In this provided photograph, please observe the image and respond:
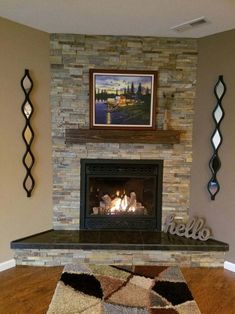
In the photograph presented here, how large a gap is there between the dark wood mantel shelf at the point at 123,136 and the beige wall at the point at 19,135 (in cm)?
33

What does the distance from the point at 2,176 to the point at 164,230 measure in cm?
185

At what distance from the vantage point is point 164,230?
335 cm

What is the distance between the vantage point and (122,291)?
244cm

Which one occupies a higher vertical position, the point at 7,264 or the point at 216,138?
the point at 216,138

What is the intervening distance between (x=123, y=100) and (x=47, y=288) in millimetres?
2029

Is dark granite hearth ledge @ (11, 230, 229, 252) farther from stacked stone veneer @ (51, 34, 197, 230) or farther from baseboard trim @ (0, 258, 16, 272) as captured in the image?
stacked stone veneer @ (51, 34, 197, 230)

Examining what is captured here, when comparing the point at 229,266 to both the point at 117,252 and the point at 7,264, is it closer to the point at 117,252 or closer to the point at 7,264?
the point at 117,252

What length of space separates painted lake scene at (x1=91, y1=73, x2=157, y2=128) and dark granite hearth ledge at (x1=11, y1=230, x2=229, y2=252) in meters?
1.23

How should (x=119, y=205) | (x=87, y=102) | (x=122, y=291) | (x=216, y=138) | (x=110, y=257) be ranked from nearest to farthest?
(x=122, y=291) → (x=110, y=257) → (x=216, y=138) → (x=87, y=102) → (x=119, y=205)

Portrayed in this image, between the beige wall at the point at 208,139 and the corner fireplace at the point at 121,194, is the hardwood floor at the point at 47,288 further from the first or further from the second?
the corner fireplace at the point at 121,194

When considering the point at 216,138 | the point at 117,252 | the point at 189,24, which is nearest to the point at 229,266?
the point at 117,252

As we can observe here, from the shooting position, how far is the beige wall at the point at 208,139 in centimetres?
300

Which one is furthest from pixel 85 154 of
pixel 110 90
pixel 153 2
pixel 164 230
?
pixel 153 2

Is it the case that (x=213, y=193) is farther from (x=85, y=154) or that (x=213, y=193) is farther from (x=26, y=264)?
(x=26, y=264)
